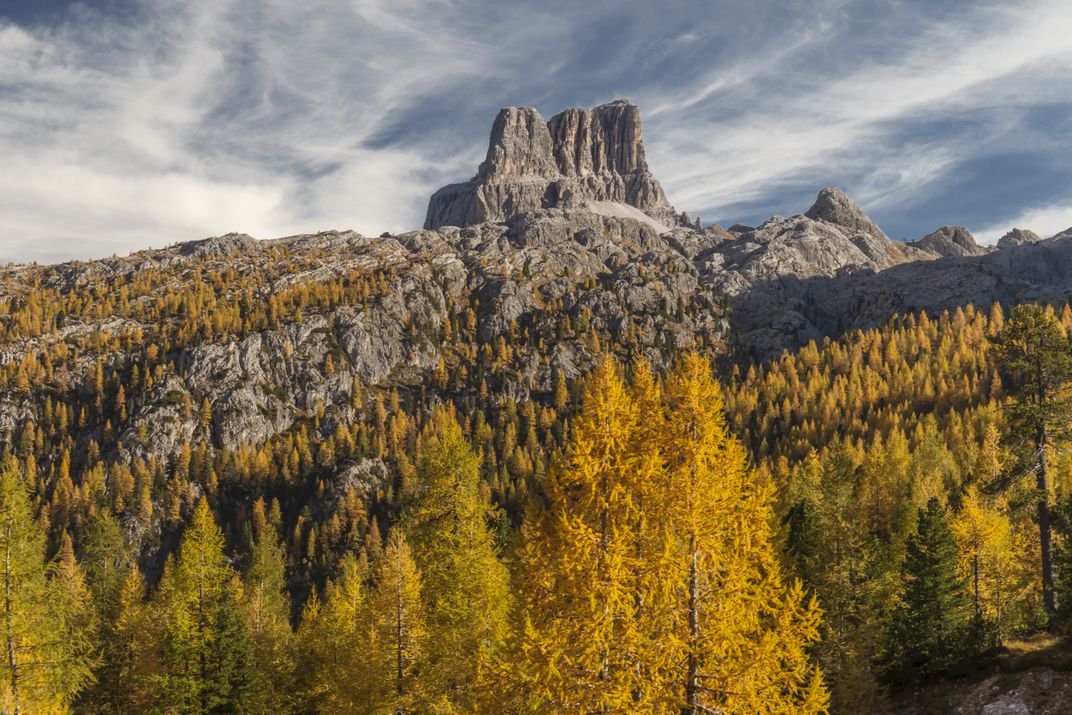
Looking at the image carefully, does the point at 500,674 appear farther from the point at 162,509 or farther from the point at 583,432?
the point at 162,509

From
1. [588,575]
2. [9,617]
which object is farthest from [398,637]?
[588,575]

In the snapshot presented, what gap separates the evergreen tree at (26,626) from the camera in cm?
2272

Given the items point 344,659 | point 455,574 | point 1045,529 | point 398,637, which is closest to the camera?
point 455,574

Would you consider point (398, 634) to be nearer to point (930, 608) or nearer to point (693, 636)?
point (693, 636)

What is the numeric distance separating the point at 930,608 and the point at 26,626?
40.7 meters

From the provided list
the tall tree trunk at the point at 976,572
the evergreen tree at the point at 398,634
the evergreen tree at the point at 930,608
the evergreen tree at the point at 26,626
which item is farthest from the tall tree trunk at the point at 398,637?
the tall tree trunk at the point at 976,572

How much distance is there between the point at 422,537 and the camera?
28953 millimetres

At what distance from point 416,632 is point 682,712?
16.9m

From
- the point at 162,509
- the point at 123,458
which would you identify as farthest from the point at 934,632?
the point at 123,458

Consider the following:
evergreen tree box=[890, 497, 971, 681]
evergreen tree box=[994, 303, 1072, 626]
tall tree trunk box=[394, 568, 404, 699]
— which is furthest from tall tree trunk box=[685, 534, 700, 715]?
evergreen tree box=[890, 497, 971, 681]

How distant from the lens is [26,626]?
23.3 m

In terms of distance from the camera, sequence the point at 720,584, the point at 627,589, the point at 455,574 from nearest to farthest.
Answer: the point at 627,589, the point at 720,584, the point at 455,574

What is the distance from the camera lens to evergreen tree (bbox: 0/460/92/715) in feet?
74.5

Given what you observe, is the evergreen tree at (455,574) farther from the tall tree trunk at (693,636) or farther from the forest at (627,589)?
the tall tree trunk at (693,636)
